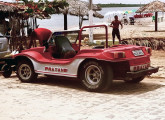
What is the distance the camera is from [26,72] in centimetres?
942

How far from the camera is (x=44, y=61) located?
29.3 feet

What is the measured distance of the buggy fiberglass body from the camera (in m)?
7.71

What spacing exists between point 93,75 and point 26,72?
2.31 metres

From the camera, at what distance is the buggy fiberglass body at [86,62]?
7715 millimetres

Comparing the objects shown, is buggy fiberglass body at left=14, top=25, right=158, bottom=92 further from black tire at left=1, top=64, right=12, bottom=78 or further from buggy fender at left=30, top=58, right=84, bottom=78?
black tire at left=1, top=64, right=12, bottom=78

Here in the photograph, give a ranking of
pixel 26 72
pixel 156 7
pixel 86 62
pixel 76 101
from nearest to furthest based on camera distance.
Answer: pixel 76 101 → pixel 86 62 → pixel 26 72 → pixel 156 7

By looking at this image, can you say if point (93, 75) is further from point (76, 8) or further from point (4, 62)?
point (76, 8)

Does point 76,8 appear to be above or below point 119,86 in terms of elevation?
above

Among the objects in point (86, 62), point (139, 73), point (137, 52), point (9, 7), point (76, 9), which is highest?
point (76, 9)

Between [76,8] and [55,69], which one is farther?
[76,8]

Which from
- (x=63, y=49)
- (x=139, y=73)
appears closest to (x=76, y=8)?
(x=63, y=49)

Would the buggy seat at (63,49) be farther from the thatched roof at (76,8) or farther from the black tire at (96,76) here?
the thatched roof at (76,8)

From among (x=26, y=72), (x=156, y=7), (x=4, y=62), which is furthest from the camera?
(x=156, y=7)

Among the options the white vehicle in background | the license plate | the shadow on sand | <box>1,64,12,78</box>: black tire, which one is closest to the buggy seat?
the shadow on sand
